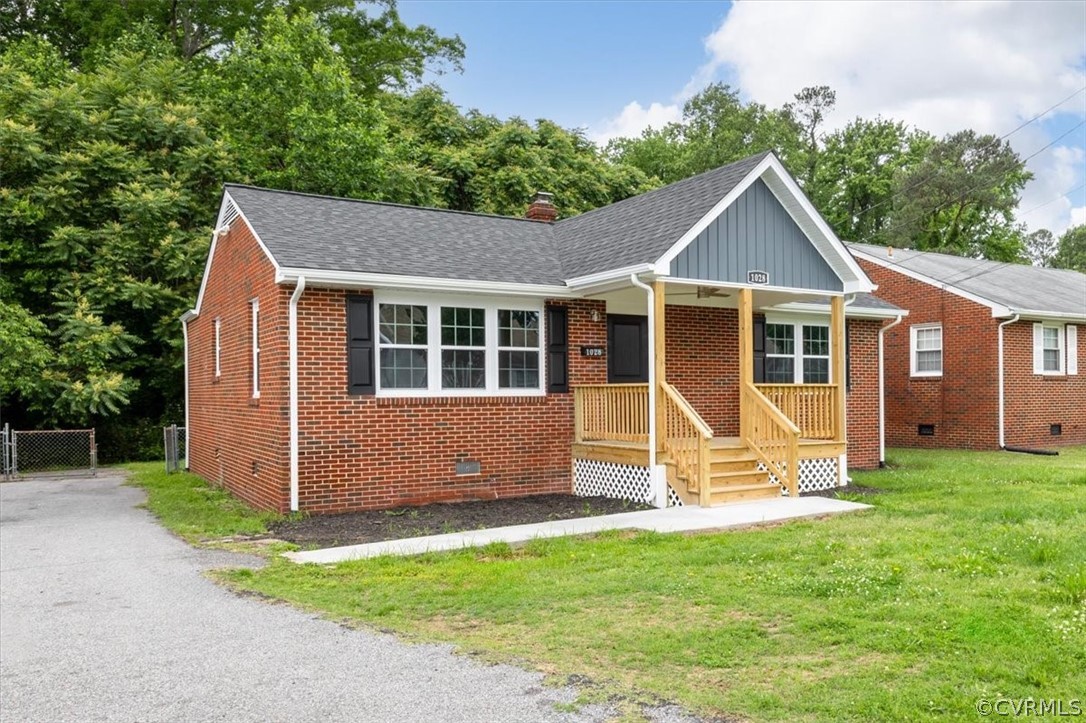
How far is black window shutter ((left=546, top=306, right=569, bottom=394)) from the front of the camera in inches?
513

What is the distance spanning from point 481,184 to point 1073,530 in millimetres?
24022

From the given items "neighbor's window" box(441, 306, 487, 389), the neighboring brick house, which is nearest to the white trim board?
"neighbor's window" box(441, 306, 487, 389)

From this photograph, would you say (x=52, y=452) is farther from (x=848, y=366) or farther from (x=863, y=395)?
(x=863, y=395)

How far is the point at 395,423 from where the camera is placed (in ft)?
38.3

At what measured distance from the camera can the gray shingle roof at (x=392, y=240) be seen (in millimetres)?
11547

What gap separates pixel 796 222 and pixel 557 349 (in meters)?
4.29

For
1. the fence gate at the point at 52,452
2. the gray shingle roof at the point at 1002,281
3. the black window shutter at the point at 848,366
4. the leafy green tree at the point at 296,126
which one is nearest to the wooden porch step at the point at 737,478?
the black window shutter at the point at 848,366

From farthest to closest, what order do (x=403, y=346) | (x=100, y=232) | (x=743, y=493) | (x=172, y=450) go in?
(x=100, y=232) < (x=172, y=450) < (x=403, y=346) < (x=743, y=493)

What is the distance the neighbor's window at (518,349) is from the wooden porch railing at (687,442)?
7.65ft

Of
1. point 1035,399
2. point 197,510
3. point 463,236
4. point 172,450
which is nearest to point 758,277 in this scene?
point 463,236

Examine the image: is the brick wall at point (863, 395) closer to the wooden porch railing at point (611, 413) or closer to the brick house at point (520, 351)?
the brick house at point (520, 351)

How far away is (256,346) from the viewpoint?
12742 mm

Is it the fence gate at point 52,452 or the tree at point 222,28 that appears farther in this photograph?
the tree at point 222,28

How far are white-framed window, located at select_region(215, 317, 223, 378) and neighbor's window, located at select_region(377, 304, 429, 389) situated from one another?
4.95m
